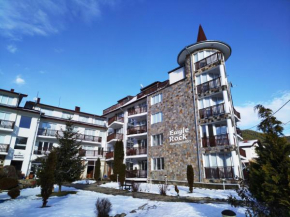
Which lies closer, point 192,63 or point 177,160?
point 177,160

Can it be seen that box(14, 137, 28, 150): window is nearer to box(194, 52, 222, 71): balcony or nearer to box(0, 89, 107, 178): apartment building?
box(0, 89, 107, 178): apartment building

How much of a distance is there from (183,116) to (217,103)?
4.48 metres

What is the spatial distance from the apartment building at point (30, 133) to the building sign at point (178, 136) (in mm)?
11736

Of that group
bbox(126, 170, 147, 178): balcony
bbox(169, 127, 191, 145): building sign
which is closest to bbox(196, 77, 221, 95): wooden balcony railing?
bbox(169, 127, 191, 145): building sign

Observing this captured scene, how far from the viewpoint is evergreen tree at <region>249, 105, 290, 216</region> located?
19.9 feet

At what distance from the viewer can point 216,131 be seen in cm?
2092

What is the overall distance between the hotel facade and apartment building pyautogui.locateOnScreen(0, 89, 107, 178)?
15 centimetres

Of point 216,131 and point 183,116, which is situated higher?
point 183,116

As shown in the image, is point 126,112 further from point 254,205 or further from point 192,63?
point 254,205

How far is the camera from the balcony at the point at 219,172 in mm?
17812

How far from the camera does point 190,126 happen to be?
22422mm

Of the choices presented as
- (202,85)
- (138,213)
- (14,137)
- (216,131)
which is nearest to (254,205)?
(138,213)

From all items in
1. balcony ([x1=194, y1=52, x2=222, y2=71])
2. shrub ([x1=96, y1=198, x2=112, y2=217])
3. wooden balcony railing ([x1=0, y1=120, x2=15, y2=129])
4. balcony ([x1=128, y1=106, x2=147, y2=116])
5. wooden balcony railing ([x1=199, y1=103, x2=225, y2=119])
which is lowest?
shrub ([x1=96, y1=198, x2=112, y2=217])

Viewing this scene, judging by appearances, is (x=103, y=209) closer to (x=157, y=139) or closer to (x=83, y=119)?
(x=157, y=139)
